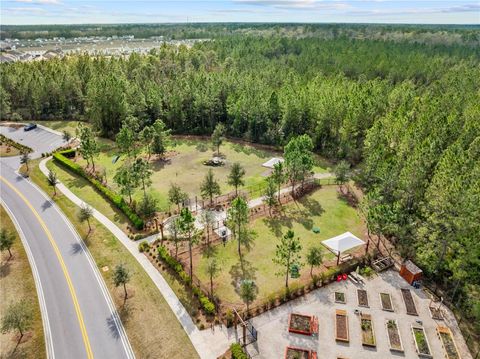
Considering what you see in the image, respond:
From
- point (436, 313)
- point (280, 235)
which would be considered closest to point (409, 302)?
point (436, 313)

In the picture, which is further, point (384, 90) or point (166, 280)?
point (384, 90)

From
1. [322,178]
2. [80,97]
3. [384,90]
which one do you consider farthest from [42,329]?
[384,90]

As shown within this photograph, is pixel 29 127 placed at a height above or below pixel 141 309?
above

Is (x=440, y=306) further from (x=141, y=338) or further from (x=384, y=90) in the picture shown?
(x=384, y=90)

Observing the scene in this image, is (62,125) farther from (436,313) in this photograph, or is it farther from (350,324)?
(436,313)

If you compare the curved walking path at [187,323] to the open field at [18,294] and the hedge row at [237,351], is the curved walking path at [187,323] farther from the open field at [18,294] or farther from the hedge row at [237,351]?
the open field at [18,294]

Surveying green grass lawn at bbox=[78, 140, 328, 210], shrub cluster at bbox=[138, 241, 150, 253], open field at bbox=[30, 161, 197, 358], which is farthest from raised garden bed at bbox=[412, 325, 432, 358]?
shrub cluster at bbox=[138, 241, 150, 253]

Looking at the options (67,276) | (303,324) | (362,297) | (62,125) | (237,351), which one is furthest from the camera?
(62,125)
